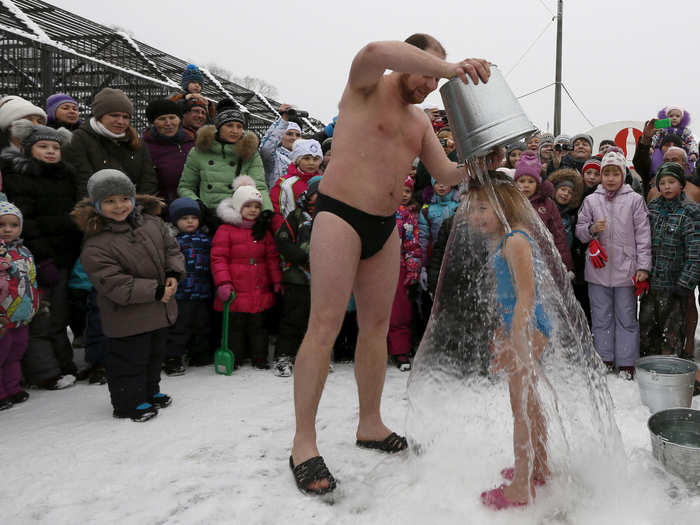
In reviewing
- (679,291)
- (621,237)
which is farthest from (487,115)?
(679,291)

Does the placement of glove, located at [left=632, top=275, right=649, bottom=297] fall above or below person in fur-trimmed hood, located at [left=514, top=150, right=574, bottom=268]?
below

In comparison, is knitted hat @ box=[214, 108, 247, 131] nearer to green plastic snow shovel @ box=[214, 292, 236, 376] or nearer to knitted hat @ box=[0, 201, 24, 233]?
green plastic snow shovel @ box=[214, 292, 236, 376]

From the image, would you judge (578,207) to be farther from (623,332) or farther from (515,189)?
(515,189)

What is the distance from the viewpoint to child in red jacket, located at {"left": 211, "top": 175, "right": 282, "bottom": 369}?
14.3 feet

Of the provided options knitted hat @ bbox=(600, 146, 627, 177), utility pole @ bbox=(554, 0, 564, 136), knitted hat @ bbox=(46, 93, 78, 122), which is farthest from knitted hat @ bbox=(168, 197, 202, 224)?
utility pole @ bbox=(554, 0, 564, 136)

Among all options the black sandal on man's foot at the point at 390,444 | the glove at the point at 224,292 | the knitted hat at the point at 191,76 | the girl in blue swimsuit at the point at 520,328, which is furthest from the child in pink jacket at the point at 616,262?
the knitted hat at the point at 191,76

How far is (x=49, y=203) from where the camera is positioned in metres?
3.89

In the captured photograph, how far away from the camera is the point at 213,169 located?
4680mm

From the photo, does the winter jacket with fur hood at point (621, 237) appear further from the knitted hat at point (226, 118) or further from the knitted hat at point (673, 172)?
the knitted hat at point (226, 118)

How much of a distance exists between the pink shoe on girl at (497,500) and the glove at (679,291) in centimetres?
268

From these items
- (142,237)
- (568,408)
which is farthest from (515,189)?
(142,237)

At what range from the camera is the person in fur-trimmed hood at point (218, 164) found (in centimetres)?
463

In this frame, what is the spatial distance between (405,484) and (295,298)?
2.31m

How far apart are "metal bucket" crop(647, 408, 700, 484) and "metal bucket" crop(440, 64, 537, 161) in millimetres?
1579
